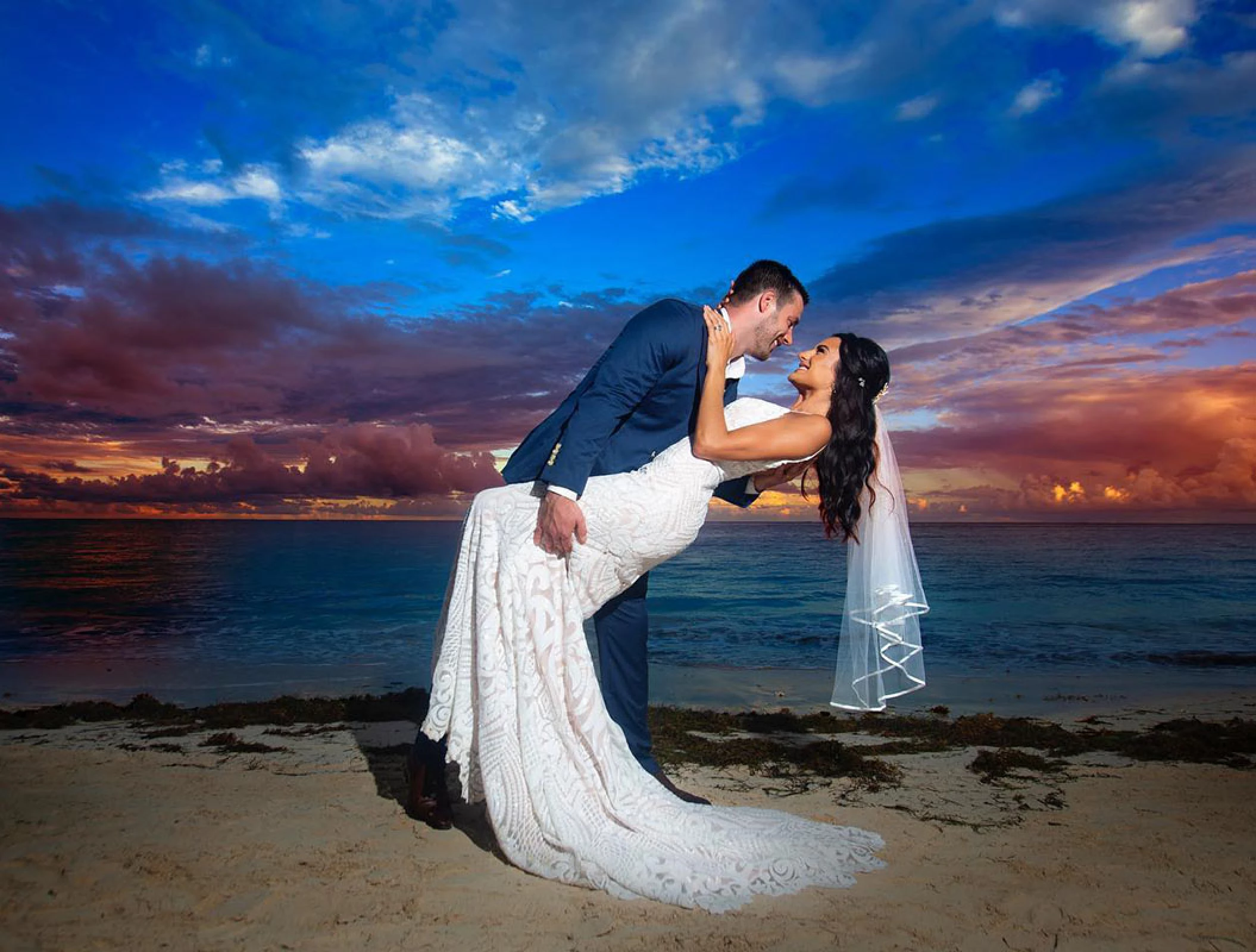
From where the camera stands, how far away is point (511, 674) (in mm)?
3629

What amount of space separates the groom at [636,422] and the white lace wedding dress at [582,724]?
0.43 ft

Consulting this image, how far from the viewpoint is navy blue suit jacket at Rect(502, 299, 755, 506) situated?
3.59 metres

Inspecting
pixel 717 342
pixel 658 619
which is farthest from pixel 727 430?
pixel 658 619

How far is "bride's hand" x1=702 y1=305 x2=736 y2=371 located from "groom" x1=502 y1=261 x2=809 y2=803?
0.18 ft

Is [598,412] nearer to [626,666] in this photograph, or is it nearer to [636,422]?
[636,422]

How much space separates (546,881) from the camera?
3.39 meters

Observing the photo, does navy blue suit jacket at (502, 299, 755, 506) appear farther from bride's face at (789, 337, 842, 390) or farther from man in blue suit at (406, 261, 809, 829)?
bride's face at (789, 337, 842, 390)

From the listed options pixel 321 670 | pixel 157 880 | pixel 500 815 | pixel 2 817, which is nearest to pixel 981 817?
pixel 500 815

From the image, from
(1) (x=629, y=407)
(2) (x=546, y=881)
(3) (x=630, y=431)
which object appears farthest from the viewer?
(3) (x=630, y=431)

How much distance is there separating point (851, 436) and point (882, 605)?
93 cm

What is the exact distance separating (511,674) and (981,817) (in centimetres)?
274

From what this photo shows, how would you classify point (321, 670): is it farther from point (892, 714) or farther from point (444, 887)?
point (444, 887)

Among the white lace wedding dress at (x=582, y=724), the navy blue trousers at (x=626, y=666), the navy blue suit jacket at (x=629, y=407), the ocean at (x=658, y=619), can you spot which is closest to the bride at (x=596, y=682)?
the white lace wedding dress at (x=582, y=724)

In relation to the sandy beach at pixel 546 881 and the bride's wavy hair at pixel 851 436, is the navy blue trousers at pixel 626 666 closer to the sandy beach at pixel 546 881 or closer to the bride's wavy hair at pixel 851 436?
the sandy beach at pixel 546 881
